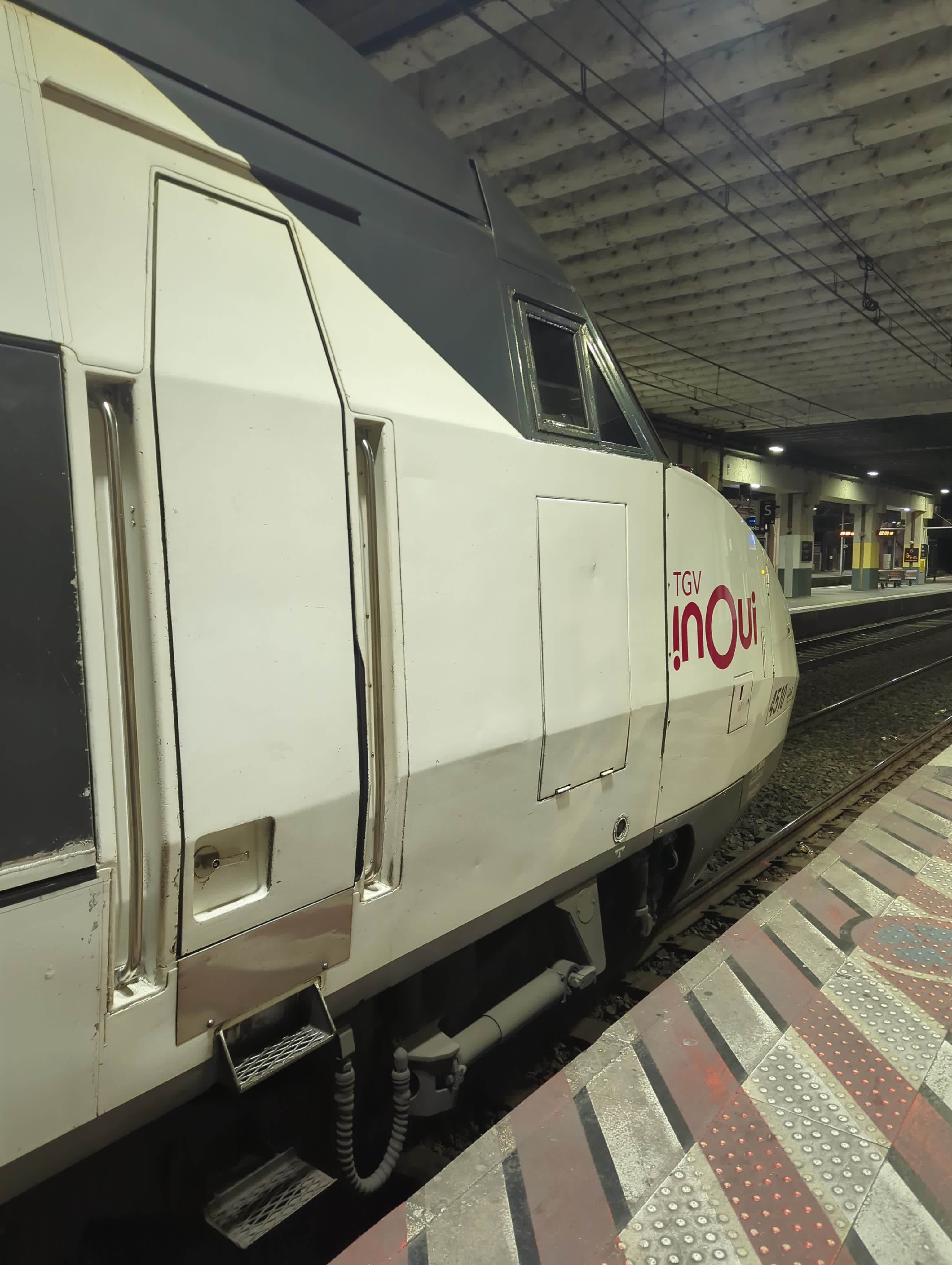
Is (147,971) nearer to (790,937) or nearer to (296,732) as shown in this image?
(296,732)

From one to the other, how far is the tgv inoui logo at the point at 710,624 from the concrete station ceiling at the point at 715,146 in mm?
3581

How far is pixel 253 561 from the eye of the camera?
1910 mm

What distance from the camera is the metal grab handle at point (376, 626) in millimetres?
2244

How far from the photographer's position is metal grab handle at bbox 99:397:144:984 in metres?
1.73

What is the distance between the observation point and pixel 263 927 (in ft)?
6.55

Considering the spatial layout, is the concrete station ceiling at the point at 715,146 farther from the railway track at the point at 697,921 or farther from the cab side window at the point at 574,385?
the railway track at the point at 697,921

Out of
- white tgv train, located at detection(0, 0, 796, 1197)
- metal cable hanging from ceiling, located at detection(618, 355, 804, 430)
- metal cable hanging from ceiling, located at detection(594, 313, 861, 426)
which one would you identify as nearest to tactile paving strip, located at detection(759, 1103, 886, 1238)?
white tgv train, located at detection(0, 0, 796, 1197)

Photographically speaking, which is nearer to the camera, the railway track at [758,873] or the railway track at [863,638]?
the railway track at [758,873]

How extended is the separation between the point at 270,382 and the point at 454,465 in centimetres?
64

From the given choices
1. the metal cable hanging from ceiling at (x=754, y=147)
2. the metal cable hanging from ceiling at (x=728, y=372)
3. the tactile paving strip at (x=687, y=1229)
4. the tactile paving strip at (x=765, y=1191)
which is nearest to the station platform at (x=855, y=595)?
the metal cable hanging from ceiling at (x=728, y=372)

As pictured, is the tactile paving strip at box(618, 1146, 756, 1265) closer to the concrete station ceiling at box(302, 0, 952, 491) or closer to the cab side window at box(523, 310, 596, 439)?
the cab side window at box(523, 310, 596, 439)

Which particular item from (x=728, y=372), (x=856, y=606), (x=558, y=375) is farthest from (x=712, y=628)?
(x=856, y=606)

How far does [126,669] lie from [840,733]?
10096mm

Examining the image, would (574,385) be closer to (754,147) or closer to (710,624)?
(710,624)
